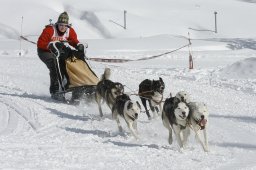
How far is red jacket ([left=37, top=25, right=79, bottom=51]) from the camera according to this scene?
9.09 metres

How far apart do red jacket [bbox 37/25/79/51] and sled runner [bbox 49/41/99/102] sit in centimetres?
25

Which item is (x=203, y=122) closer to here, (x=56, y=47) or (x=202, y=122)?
(x=202, y=122)

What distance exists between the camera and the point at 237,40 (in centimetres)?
2134

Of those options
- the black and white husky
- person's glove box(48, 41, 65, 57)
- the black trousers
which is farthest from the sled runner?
the black and white husky

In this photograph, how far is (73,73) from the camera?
8.98 m

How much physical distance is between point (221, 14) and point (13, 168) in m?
25.2

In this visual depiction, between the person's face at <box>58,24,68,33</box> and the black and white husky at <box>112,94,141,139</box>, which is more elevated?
the person's face at <box>58,24,68,33</box>

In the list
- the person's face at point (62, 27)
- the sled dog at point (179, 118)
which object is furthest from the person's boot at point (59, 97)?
the sled dog at point (179, 118)

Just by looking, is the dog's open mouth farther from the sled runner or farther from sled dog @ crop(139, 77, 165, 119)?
the sled runner

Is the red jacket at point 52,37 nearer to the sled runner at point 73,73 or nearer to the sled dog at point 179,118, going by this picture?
the sled runner at point 73,73

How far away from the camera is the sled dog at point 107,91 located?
7.73m

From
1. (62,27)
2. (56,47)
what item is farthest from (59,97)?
(62,27)

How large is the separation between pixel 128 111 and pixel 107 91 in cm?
136

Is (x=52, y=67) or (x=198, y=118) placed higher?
(x=52, y=67)
